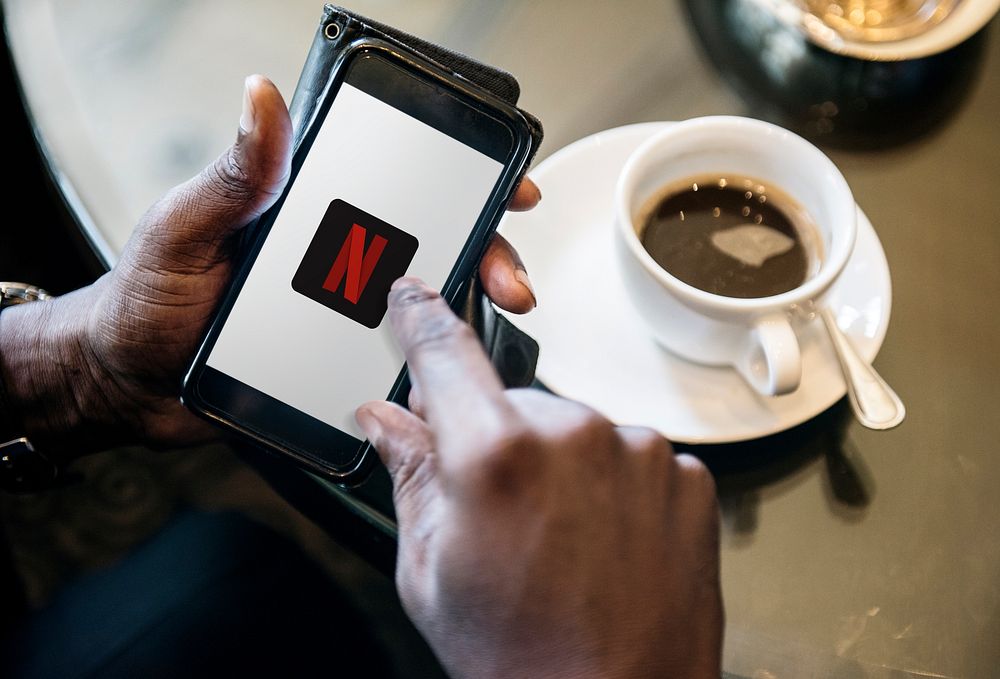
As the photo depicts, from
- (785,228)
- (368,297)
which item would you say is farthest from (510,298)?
(785,228)

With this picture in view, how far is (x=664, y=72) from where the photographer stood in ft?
2.05

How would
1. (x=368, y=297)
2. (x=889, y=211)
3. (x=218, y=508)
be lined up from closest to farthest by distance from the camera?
1. (x=368, y=297)
2. (x=889, y=211)
3. (x=218, y=508)

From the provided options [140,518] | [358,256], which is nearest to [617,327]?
[358,256]

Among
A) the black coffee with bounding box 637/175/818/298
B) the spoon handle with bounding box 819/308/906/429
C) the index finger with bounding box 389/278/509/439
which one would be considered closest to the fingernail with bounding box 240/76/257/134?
the index finger with bounding box 389/278/509/439

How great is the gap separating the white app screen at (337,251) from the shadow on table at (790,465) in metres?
0.21

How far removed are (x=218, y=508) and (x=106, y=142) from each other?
33 cm

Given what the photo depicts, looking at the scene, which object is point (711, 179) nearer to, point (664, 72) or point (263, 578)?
point (664, 72)

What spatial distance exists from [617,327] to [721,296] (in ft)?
0.24

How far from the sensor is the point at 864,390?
0.49 metres

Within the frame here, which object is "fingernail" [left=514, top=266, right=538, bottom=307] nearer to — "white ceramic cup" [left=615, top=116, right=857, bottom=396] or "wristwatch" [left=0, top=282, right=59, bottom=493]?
"white ceramic cup" [left=615, top=116, right=857, bottom=396]

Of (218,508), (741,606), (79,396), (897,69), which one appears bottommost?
(218,508)

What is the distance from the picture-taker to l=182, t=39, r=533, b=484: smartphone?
18.0 inches

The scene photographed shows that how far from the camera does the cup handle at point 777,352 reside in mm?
448

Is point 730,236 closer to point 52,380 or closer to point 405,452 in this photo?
point 405,452
